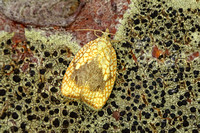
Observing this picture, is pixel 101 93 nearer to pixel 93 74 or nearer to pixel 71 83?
pixel 93 74

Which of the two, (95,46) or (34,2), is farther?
(95,46)

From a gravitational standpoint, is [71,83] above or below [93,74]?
below

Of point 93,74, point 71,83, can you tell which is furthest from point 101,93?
point 71,83

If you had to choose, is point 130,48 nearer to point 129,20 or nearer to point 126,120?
point 129,20

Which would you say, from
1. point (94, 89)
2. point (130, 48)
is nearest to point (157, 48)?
point (130, 48)

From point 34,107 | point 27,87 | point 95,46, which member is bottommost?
point 34,107

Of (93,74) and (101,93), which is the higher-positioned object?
(93,74)

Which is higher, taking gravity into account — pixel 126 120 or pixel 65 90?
pixel 65 90

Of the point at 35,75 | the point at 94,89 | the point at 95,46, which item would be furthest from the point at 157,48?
the point at 35,75
